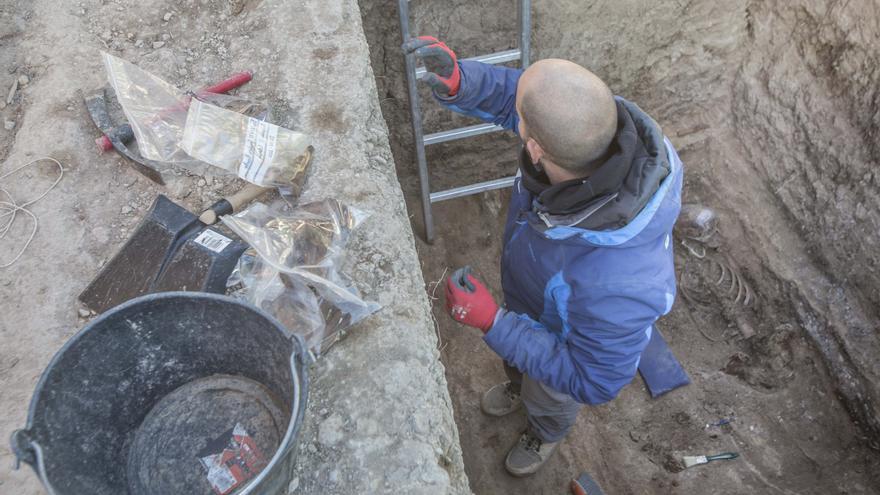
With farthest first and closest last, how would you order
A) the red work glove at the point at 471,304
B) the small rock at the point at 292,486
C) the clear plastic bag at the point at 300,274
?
1. the red work glove at the point at 471,304
2. the clear plastic bag at the point at 300,274
3. the small rock at the point at 292,486

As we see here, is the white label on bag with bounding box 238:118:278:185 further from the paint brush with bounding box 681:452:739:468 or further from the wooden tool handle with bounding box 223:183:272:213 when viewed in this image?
the paint brush with bounding box 681:452:739:468

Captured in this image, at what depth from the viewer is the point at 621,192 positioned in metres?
2.05

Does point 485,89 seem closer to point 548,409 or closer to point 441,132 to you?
point 441,132

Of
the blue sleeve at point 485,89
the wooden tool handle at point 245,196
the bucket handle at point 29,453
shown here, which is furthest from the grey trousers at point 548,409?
the bucket handle at point 29,453

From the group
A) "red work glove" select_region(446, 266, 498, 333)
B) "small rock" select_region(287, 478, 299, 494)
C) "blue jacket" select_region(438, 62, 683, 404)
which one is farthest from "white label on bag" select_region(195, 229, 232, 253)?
"blue jacket" select_region(438, 62, 683, 404)

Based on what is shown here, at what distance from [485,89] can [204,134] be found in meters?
1.23

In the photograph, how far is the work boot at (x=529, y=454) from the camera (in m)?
3.40

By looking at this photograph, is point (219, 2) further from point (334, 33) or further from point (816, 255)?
point (816, 255)

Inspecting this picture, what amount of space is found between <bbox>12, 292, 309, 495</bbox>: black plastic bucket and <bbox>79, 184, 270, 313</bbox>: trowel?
0.97 ft

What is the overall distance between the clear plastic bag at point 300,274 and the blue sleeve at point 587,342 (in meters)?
0.71

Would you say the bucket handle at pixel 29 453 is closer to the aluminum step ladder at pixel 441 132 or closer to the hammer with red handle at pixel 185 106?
the hammer with red handle at pixel 185 106

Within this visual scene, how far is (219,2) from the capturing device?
3047 mm

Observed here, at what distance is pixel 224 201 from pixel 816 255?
3.35m

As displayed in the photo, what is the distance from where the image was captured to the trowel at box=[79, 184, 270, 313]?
201 centimetres
